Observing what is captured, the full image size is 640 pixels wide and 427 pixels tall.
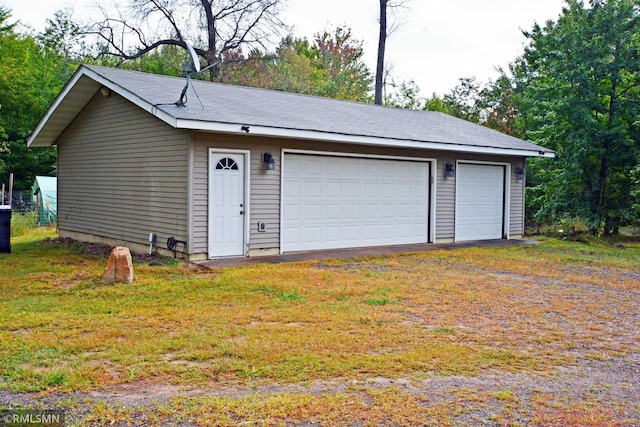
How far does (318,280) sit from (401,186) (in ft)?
16.4

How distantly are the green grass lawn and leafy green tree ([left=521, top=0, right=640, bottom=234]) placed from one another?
22.0 feet

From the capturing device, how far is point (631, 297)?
747 centimetres

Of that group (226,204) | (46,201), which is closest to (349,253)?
(226,204)

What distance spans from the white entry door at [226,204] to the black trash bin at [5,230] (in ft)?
13.9

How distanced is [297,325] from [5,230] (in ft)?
26.0

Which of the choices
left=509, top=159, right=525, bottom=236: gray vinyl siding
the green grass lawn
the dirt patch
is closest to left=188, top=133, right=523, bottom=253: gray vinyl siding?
the green grass lawn

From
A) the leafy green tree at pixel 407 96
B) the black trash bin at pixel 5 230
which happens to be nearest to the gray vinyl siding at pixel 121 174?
the black trash bin at pixel 5 230

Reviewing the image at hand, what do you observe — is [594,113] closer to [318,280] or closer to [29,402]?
[318,280]

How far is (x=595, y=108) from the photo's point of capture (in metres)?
15.5

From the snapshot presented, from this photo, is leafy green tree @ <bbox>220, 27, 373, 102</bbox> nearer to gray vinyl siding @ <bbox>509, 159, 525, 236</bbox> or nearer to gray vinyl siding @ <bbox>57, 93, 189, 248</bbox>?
gray vinyl siding @ <bbox>57, 93, 189, 248</bbox>

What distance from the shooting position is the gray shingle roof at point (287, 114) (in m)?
9.77

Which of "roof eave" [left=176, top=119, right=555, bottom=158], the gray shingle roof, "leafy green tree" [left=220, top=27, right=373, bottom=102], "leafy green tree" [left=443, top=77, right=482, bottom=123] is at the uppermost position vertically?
"leafy green tree" [left=220, top=27, right=373, bottom=102]

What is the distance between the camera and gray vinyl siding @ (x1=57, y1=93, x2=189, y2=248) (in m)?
9.99

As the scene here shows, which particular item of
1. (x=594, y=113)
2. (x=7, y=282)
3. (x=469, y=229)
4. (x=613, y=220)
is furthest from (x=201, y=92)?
(x=613, y=220)
